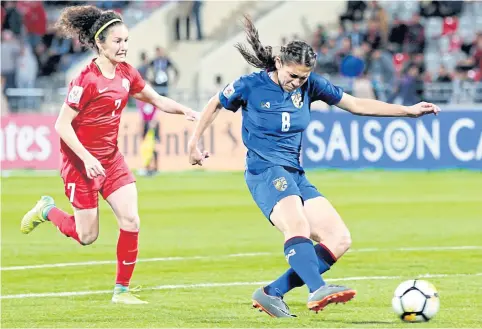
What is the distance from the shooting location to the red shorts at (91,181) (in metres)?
10.0

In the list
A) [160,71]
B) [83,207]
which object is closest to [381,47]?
[160,71]

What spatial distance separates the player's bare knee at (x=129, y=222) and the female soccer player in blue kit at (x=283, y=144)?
2.91 feet

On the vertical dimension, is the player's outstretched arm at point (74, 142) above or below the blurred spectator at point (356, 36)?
below

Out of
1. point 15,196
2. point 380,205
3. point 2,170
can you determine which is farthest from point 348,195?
point 2,170

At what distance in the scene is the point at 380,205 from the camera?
18781 millimetres

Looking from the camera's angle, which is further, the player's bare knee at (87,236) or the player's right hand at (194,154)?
the player's bare knee at (87,236)

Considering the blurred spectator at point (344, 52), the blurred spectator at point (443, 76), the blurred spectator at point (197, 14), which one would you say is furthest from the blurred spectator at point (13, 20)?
the blurred spectator at point (443, 76)

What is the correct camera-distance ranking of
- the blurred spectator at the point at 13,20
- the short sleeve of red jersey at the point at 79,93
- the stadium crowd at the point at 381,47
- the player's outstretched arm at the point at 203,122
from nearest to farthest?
the player's outstretched arm at the point at 203,122 < the short sleeve of red jersey at the point at 79,93 < the stadium crowd at the point at 381,47 < the blurred spectator at the point at 13,20

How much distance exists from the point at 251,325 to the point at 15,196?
13101mm

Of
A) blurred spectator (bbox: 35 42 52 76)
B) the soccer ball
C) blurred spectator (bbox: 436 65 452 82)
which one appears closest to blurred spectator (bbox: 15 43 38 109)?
blurred spectator (bbox: 35 42 52 76)

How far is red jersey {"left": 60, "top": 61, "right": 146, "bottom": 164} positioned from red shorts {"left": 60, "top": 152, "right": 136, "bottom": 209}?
0.07m

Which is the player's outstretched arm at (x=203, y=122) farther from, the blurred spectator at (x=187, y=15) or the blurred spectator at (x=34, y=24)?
Result: the blurred spectator at (x=187, y=15)

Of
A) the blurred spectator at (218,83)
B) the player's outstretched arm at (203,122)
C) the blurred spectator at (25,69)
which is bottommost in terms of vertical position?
the player's outstretched arm at (203,122)

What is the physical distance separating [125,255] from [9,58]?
2026 centimetres
